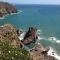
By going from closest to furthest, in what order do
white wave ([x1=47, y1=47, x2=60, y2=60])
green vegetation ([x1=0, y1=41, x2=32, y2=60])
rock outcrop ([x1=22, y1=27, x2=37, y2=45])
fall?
green vegetation ([x1=0, y1=41, x2=32, y2=60]) → white wave ([x1=47, y1=47, x2=60, y2=60]) → rock outcrop ([x1=22, y1=27, x2=37, y2=45])

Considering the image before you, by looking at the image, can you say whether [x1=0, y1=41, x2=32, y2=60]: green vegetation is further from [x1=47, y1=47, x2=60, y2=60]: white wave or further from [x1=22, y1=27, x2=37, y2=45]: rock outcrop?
[x1=22, y1=27, x2=37, y2=45]: rock outcrop

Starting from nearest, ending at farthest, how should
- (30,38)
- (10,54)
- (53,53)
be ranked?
(10,54)
(53,53)
(30,38)

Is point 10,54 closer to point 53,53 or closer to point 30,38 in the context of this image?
point 53,53

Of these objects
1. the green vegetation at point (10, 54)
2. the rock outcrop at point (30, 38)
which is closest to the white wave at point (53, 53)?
the rock outcrop at point (30, 38)

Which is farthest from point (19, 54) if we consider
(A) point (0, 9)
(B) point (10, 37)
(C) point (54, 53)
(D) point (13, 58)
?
(A) point (0, 9)

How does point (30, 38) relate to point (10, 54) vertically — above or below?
below

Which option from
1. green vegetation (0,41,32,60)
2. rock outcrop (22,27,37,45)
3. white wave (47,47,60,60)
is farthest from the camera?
rock outcrop (22,27,37,45)

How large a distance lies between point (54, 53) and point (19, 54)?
35.5 metres

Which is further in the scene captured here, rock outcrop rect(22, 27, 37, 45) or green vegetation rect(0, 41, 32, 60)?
rock outcrop rect(22, 27, 37, 45)

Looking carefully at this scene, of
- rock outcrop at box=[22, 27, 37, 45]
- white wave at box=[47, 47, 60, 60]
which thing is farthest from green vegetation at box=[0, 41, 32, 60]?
rock outcrop at box=[22, 27, 37, 45]

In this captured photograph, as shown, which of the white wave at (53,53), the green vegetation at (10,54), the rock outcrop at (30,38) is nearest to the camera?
the green vegetation at (10,54)

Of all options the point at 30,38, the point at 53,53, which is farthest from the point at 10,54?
the point at 30,38

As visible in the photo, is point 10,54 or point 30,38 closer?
point 10,54

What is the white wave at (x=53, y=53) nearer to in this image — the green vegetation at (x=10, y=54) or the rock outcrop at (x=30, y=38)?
the rock outcrop at (x=30, y=38)
